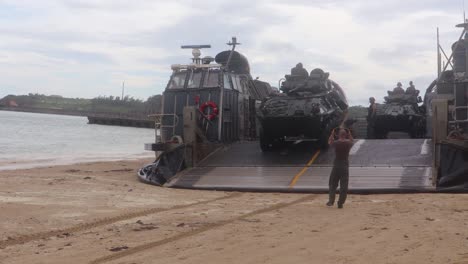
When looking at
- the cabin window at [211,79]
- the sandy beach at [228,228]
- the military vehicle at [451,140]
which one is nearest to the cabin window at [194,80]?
the cabin window at [211,79]

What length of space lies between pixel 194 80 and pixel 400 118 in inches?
274

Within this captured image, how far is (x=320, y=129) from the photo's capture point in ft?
50.5

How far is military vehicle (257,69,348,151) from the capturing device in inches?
598

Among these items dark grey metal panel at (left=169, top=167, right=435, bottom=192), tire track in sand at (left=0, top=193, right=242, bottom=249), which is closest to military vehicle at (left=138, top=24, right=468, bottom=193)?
dark grey metal panel at (left=169, top=167, right=435, bottom=192)

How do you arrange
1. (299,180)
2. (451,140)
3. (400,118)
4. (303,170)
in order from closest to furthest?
(451,140), (299,180), (303,170), (400,118)

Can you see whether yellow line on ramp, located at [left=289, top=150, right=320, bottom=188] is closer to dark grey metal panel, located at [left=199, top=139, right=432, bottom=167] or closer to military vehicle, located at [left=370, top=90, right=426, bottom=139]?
dark grey metal panel, located at [left=199, top=139, right=432, bottom=167]

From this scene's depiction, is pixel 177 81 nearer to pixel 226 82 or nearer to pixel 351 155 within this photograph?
pixel 226 82

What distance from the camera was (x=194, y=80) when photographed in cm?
1747

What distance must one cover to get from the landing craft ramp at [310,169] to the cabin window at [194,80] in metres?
2.08

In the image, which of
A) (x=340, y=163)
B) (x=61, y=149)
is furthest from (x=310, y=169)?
(x=61, y=149)

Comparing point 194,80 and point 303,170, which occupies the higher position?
point 194,80

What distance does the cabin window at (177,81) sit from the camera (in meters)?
17.6

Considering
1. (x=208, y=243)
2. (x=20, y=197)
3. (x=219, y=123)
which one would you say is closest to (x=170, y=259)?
(x=208, y=243)

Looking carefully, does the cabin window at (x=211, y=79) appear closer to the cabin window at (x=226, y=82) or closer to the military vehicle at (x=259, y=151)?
the military vehicle at (x=259, y=151)
